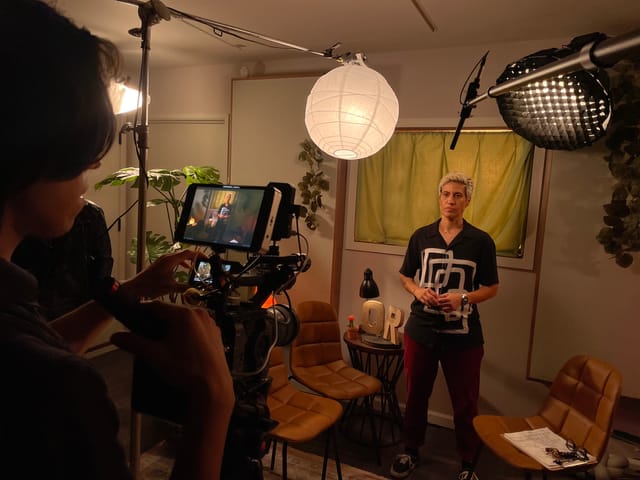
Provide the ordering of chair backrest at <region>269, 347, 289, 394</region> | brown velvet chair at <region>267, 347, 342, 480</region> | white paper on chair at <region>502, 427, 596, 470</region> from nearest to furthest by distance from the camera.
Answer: white paper on chair at <region>502, 427, 596, 470</region>
brown velvet chair at <region>267, 347, 342, 480</region>
chair backrest at <region>269, 347, 289, 394</region>

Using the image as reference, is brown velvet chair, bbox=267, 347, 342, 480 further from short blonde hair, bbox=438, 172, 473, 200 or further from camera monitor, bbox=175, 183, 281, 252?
short blonde hair, bbox=438, 172, 473, 200

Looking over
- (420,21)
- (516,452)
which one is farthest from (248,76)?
(516,452)

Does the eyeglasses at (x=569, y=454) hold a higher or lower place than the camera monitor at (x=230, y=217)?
lower

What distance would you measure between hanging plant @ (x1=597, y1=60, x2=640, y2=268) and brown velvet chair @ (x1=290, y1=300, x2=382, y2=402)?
1.55 metres

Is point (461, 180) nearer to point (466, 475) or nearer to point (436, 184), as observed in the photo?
point (436, 184)

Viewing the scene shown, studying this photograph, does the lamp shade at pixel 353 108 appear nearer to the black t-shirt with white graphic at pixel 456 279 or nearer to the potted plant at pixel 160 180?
the black t-shirt with white graphic at pixel 456 279

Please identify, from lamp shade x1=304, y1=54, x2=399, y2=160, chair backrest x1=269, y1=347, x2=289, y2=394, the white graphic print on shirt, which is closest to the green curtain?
the white graphic print on shirt

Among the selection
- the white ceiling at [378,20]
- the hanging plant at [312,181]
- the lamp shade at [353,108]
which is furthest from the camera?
the hanging plant at [312,181]

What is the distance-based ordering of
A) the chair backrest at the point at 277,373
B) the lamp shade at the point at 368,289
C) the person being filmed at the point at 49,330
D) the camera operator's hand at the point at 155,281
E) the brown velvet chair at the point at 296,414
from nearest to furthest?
1. the person being filmed at the point at 49,330
2. the camera operator's hand at the point at 155,281
3. the brown velvet chair at the point at 296,414
4. the chair backrest at the point at 277,373
5. the lamp shade at the point at 368,289

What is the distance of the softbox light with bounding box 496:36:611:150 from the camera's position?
978 mm

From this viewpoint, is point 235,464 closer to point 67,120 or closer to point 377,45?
point 67,120

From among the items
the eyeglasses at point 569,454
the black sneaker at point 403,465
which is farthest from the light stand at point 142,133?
the eyeglasses at point 569,454

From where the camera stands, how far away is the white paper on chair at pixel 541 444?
1.76m

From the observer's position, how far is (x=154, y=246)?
2.78 m
